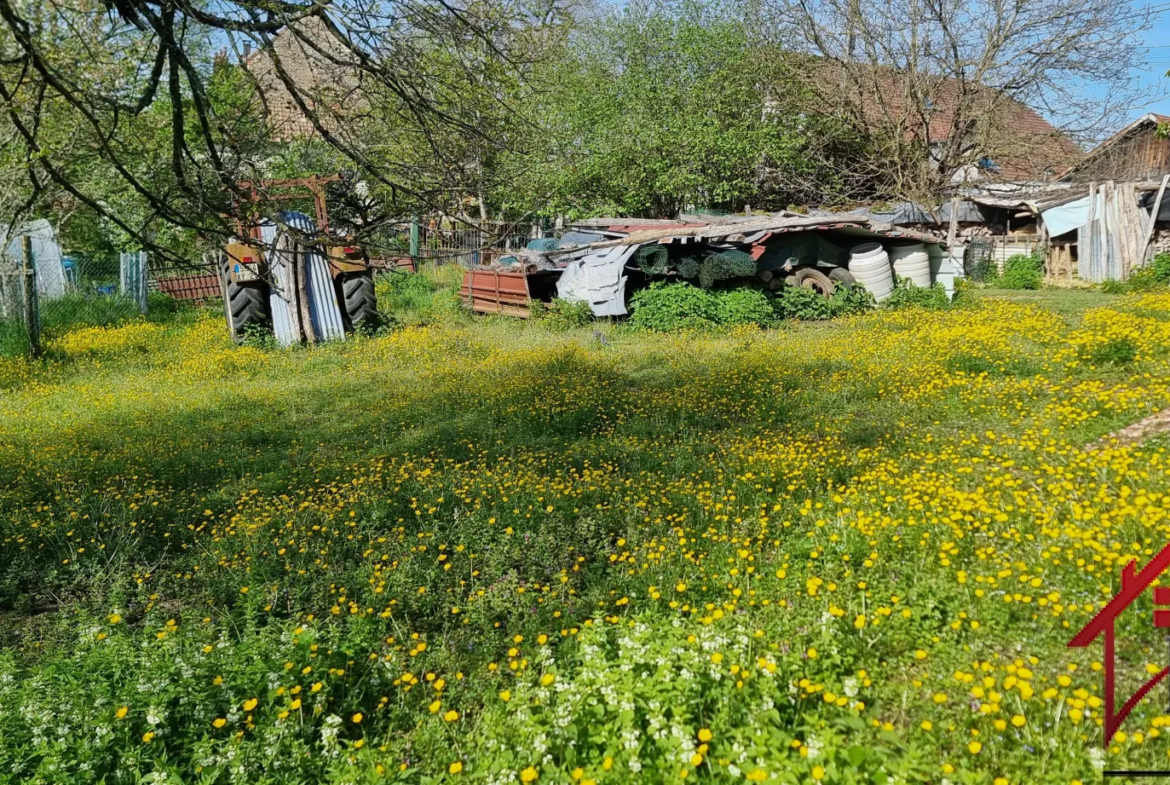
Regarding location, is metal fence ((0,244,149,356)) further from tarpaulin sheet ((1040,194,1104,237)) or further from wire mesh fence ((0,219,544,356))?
tarpaulin sheet ((1040,194,1104,237))

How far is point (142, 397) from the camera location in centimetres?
778

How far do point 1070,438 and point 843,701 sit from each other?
3425mm

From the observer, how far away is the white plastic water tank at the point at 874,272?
39.6 ft

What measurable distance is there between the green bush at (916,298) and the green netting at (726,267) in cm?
242

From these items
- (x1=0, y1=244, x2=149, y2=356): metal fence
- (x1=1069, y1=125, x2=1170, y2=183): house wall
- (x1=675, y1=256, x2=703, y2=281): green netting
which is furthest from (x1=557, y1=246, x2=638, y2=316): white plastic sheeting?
(x1=1069, y1=125, x2=1170, y2=183): house wall

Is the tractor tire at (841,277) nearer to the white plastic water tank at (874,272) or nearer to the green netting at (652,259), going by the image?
the white plastic water tank at (874,272)

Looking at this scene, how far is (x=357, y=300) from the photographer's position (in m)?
11.3

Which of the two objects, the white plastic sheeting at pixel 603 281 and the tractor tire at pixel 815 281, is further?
the tractor tire at pixel 815 281

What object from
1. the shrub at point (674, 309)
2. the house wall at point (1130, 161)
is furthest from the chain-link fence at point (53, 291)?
the house wall at point (1130, 161)

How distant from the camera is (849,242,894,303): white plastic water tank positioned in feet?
39.6

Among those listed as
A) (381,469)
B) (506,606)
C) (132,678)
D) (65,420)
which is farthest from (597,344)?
(132,678)

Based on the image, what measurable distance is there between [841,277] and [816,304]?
1.11 m

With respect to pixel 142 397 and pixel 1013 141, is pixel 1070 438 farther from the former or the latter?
pixel 1013 141

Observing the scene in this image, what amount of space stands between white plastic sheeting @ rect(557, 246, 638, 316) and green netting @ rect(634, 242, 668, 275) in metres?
0.18
